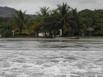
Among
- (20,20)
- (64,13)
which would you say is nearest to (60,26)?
(64,13)

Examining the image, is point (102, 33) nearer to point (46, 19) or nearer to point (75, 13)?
point (75, 13)

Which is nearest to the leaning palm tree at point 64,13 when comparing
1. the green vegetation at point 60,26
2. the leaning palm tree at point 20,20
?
the green vegetation at point 60,26

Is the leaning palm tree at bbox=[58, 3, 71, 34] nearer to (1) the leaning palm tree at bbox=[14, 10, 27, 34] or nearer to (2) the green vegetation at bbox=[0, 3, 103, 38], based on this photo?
(2) the green vegetation at bbox=[0, 3, 103, 38]

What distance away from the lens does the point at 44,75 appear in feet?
30.2

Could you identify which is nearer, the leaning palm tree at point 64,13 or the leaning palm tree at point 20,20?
the leaning palm tree at point 64,13

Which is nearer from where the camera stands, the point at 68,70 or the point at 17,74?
the point at 17,74

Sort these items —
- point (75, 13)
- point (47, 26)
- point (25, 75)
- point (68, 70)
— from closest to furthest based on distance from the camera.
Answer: point (25, 75), point (68, 70), point (47, 26), point (75, 13)

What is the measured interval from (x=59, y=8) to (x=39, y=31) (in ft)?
18.8

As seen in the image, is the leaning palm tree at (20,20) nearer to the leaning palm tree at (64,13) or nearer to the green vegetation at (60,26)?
the green vegetation at (60,26)

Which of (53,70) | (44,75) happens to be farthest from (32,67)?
(44,75)

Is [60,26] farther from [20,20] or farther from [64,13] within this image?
[20,20]

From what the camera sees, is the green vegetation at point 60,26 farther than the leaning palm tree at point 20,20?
No

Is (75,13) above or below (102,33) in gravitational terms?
above

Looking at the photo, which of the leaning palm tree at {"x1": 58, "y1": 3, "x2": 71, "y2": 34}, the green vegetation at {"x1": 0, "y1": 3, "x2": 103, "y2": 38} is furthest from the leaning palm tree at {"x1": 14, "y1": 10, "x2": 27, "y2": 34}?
the leaning palm tree at {"x1": 58, "y1": 3, "x2": 71, "y2": 34}
